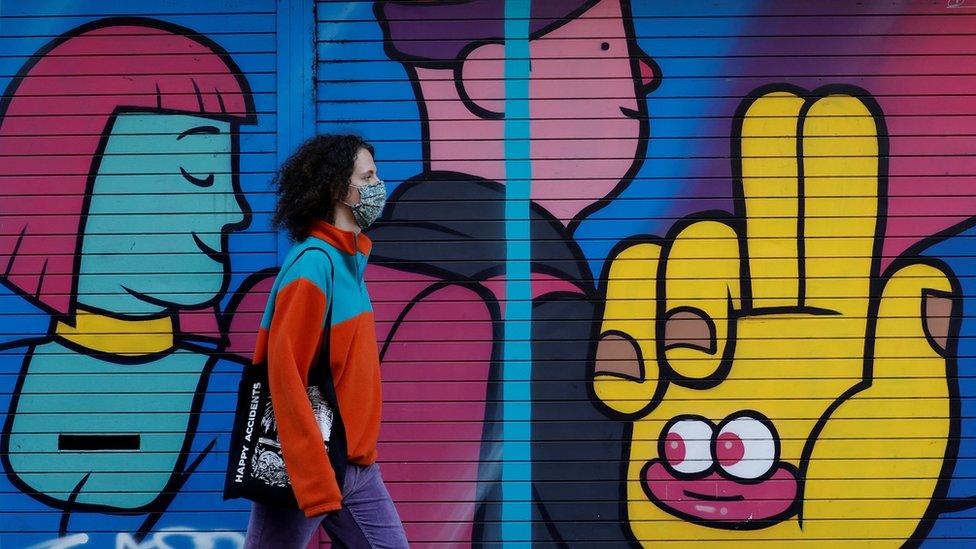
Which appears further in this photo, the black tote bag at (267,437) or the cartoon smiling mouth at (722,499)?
the cartoon smiling mouth at (722,499)

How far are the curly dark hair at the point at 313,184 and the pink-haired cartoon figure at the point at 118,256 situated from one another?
1368 millimetres

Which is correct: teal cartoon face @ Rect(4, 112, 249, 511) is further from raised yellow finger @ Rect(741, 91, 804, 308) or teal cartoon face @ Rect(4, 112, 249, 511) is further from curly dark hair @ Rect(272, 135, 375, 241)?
raised yellow finger @ Rect(741, 91, 804, 308)

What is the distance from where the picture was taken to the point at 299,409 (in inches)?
120

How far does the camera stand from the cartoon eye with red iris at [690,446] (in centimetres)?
470

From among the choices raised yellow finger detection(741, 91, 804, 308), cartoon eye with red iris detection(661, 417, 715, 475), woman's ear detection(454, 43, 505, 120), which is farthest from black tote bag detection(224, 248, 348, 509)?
raised yellow finger detection(741, 91, 804, 308)

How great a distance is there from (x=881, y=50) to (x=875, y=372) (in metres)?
1.48

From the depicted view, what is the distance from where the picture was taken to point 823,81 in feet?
15.5

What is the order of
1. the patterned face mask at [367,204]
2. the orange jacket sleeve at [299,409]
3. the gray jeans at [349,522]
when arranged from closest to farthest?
the orange jacket sleeve at [299,409] → the gray jeans at [349,522] → the patterned face mask at [367,204]

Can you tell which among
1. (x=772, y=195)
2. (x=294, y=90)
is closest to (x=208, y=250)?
(x=294, y=90)

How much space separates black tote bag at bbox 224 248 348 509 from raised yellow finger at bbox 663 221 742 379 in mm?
1995

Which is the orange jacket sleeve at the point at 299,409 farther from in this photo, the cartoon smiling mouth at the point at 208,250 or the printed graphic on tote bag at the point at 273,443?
the cartoon smiling mouth at the point at 208,250

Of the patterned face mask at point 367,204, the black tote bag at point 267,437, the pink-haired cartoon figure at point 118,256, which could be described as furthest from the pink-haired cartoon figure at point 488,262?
the black tote bag at point 267,437

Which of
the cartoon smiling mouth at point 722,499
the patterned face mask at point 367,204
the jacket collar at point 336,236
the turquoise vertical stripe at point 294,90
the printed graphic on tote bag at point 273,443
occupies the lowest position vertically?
the cartoon smiling mouth at point 722,499

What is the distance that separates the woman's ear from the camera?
15.6ft
